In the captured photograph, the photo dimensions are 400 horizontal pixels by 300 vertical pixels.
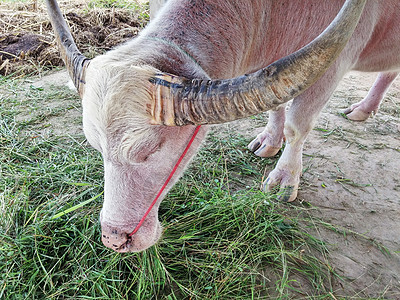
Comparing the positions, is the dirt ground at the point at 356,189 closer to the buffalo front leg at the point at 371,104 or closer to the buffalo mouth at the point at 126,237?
the buffalo front leg at the point at 371,104

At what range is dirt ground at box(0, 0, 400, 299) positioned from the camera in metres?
2.15

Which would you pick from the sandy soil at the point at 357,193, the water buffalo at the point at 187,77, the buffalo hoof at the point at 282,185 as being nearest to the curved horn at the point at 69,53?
the water buffalo at the point at 187,77

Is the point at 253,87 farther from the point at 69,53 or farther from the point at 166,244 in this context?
the point at 166,244

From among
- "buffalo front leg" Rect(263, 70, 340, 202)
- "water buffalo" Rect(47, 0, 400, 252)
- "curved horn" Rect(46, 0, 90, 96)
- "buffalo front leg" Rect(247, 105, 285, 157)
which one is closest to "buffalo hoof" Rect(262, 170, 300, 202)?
"buffalo front leg" Rect(263, 70, 340, 202)

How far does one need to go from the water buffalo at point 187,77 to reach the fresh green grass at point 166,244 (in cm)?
35

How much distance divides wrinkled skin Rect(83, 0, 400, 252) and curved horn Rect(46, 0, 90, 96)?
83 mm

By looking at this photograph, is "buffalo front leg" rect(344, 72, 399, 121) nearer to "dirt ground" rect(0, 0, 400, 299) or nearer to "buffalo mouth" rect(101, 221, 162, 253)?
"dirt ground" rect(0, 0, 400, 299)

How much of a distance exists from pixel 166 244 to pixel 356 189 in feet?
6.26

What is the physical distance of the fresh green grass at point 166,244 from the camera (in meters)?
1.91

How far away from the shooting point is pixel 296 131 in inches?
98.1

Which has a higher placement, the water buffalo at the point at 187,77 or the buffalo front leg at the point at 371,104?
the water buffalo at the point at 187,77

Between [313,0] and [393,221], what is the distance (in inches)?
74.9

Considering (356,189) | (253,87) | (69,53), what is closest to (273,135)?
(356,189)

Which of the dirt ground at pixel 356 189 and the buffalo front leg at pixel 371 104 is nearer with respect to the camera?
the dirt ground at pixel 356 189
